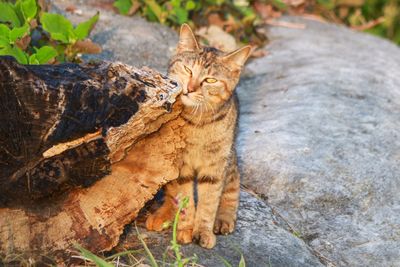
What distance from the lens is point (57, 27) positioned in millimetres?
4543

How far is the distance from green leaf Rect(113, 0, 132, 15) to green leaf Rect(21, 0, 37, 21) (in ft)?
7.08

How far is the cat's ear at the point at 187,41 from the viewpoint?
12.2ft

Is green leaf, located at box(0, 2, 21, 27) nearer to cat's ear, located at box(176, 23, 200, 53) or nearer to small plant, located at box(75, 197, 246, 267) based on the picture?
cat's ear, located at box(176, 23, 200, 53)

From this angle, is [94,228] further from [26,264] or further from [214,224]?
[214,224]

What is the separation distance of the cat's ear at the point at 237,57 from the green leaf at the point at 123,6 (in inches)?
119

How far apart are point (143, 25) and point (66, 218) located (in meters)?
3.66

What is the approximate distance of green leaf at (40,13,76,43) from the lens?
4.45 m

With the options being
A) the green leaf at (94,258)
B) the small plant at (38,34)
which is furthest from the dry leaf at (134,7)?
the green leaf at (94,258)

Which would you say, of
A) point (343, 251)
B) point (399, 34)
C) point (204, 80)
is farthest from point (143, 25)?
point (399, 34)

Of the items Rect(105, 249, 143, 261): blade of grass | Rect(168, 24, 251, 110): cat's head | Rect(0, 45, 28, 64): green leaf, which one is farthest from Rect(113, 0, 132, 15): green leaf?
Rect(105, 249, 143, 261): blade of grass

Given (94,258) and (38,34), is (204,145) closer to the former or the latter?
(94,258)

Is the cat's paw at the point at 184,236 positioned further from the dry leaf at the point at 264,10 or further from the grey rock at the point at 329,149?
the dry leaf at the point at 264,10

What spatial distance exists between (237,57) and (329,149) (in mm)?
1283

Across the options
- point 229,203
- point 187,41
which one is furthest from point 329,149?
point 187,41
